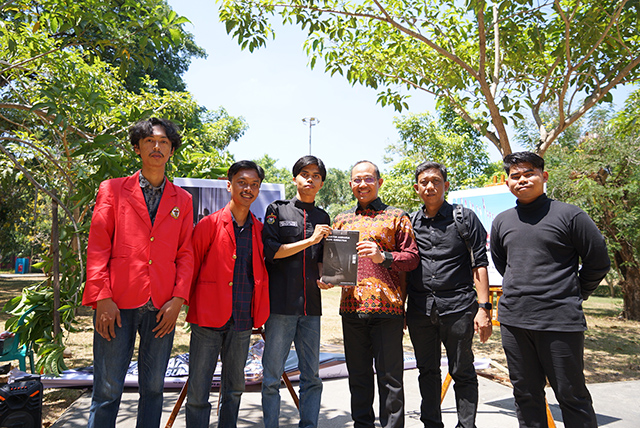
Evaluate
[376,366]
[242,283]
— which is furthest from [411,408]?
[242,283]

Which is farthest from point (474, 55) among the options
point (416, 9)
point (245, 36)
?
point (245, 36)

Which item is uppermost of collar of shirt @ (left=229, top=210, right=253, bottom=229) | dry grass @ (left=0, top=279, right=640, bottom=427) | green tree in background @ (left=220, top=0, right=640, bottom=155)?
green tree in background @ (left=220, top=0, right=640, bottom=155)

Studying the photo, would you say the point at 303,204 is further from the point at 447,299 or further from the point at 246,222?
the point at 447,299

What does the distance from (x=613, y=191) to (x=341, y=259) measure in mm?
10770

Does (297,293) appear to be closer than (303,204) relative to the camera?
Yes

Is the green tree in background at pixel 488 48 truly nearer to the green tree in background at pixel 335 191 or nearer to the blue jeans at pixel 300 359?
the blue jeans at pixel 300 359

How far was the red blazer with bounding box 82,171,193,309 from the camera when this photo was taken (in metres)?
2.42

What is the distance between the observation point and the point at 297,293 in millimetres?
2986

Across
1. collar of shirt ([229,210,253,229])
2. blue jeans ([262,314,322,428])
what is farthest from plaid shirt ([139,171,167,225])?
blue jeans ([262,314,322,428])

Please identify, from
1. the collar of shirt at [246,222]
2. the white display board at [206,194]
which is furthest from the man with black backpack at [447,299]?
the white display board at [206,194]

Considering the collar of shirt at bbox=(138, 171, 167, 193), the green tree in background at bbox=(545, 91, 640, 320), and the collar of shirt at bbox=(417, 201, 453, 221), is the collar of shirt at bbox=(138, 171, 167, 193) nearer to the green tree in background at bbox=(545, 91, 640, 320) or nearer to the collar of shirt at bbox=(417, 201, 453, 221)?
the collar of shirt at bbox=(417, 201, 453, 221)

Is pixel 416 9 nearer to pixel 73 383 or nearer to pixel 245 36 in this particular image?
pixel 245 36

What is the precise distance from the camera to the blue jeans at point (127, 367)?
2.40 m

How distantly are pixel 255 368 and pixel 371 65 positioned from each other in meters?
4.67
